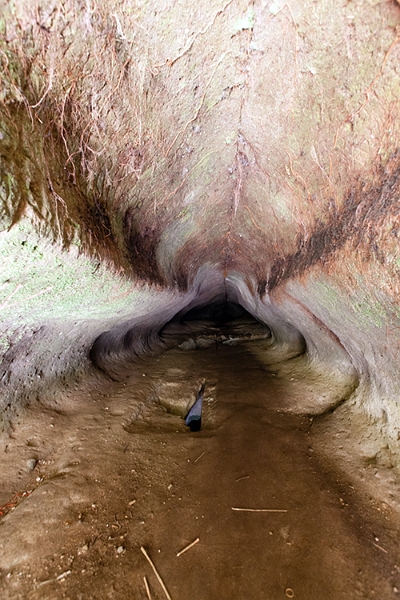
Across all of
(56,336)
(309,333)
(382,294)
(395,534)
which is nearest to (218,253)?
(309,333)

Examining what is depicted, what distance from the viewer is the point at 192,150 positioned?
2.79 metres

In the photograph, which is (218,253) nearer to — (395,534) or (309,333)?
(309,333)

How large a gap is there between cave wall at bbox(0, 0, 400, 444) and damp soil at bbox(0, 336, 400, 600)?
846 millimetres

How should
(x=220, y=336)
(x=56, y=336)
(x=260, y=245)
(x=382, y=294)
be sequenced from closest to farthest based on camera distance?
(x=382, y=294) → (x=56, y=336) → (x=260, y=245) → (x=220, y=336)

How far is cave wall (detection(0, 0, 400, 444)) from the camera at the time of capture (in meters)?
1.53

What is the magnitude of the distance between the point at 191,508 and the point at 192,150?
137 inches

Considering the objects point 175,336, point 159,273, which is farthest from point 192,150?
point 175,336

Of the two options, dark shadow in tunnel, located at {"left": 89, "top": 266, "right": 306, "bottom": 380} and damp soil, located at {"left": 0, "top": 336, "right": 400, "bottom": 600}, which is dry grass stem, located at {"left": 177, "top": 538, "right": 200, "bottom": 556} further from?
dark shadow in tunnel, located at {"left": 89, "top": 266, "right": 306, "bottom": 380}

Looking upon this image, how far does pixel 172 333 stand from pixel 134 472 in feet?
22.8

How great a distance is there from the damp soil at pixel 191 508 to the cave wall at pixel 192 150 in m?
0.85

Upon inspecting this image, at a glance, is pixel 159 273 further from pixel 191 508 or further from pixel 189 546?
pixel 189 546

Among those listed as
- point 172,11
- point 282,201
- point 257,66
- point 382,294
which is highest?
point 257,66

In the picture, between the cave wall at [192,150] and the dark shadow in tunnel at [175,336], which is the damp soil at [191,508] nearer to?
the cave wall at [192,150]

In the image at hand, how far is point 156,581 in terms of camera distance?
5.76 feet
